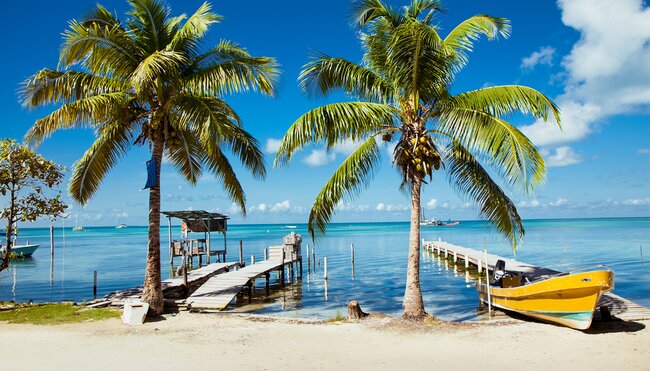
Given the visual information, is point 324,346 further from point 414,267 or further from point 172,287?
point 172,287

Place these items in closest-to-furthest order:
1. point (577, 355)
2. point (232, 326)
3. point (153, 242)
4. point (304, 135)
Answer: point (577, 355), point (304, 135), point (232, 326), point (153, 242)

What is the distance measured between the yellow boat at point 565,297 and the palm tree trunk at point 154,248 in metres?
10.7

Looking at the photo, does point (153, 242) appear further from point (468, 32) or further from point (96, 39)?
point (468, 32)

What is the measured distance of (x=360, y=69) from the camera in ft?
41.4

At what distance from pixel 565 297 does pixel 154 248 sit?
11.5 meters

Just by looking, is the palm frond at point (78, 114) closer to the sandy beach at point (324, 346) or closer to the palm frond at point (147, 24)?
the palm frond at point (147, 24)

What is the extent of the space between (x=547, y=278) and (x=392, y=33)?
803 centimetres

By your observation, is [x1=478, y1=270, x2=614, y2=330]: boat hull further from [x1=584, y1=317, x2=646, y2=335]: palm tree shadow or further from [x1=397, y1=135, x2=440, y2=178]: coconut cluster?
[x1=397, y1=135, x2=440, y2=178]: coconut cluster

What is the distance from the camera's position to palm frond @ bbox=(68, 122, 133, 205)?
558 inches

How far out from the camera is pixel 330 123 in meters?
11.7

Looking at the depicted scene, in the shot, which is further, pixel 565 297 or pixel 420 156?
pixel 420 156

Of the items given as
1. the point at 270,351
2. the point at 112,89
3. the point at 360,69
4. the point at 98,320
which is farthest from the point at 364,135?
the point at 98,320

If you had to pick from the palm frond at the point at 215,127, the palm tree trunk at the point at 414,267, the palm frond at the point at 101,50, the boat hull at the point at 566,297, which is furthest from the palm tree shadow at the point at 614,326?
the palm frond at the point at 101,50

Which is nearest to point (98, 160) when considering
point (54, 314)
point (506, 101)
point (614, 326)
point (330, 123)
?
point (54, 314)
